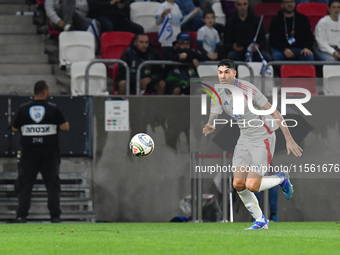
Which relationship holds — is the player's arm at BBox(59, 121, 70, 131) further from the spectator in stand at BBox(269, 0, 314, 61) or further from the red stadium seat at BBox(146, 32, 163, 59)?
the spectator in stand at BBox(269, 0, 314, 61)

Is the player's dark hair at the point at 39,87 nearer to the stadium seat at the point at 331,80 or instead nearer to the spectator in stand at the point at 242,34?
the spectator in stand at the point at 242,34

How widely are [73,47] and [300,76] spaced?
4208mm

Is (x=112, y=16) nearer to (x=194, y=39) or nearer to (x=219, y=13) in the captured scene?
(x=194, y=39)

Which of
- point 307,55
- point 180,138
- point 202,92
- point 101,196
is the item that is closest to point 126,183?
point 101,196

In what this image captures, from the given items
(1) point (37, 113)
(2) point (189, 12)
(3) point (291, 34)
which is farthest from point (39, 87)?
(3) point (291, 34)

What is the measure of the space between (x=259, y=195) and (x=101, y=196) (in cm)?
283

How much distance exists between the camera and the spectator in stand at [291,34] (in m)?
12.8

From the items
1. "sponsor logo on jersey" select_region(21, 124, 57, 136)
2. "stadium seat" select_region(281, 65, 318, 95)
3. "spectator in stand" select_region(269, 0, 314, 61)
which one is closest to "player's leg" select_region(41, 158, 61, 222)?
"sponsor logo on jersey" select_region(21, 124, 57, 136)

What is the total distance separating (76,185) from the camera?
11.7 metres

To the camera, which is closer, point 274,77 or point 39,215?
point 39,215

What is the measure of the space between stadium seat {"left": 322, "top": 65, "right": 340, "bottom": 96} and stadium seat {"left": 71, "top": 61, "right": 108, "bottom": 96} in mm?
3969

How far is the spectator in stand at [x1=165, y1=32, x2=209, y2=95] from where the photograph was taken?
39.1ft

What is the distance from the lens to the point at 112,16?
43.7ft

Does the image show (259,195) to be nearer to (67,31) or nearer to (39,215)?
(39,215)
